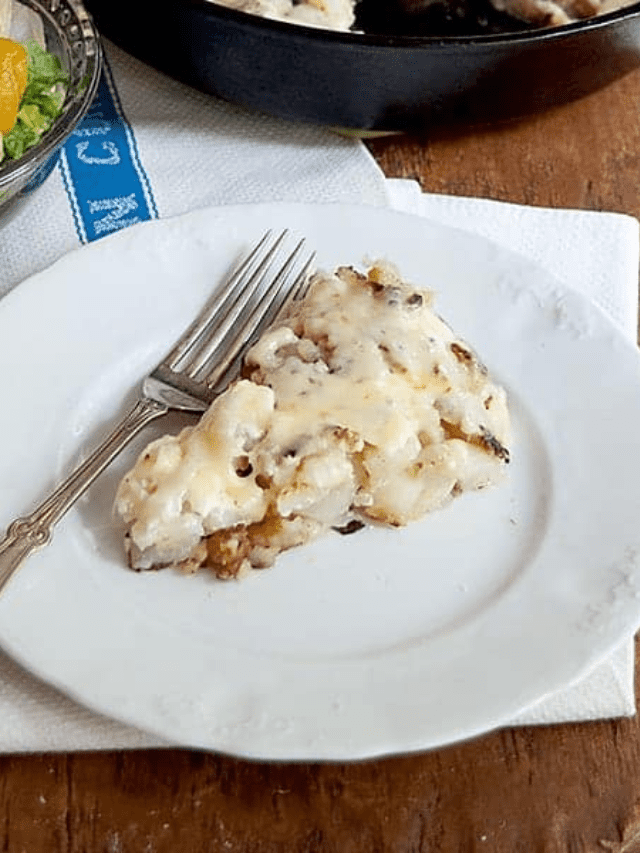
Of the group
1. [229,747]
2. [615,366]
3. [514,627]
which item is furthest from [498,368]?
[229,747]

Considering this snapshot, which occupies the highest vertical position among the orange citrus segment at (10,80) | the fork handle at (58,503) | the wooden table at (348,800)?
the orange citrus segment at (10,80)

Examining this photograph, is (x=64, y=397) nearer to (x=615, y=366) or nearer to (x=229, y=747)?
(x=229, y=747)

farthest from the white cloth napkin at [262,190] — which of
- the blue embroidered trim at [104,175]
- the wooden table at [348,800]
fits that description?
the wooden table at [348,800]

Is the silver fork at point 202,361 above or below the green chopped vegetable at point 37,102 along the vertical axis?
below

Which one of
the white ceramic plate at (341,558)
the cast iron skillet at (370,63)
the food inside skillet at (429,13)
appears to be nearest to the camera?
the white ceramic plate at (341,558)

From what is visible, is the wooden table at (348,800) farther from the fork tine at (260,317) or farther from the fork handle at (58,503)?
the fork tine at (260,317)

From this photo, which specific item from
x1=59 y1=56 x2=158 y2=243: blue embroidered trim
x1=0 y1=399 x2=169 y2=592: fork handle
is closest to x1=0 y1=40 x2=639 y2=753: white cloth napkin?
x1=59 y1=56 x2=158 y2=243: blue embroidered trim

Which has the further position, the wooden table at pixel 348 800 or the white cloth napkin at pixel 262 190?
the white cloth napkin at pixel 262 190

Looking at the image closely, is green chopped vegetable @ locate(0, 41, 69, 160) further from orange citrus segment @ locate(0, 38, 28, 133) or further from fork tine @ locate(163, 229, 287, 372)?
fork tine @ locate(163, 229, 287, 372)
